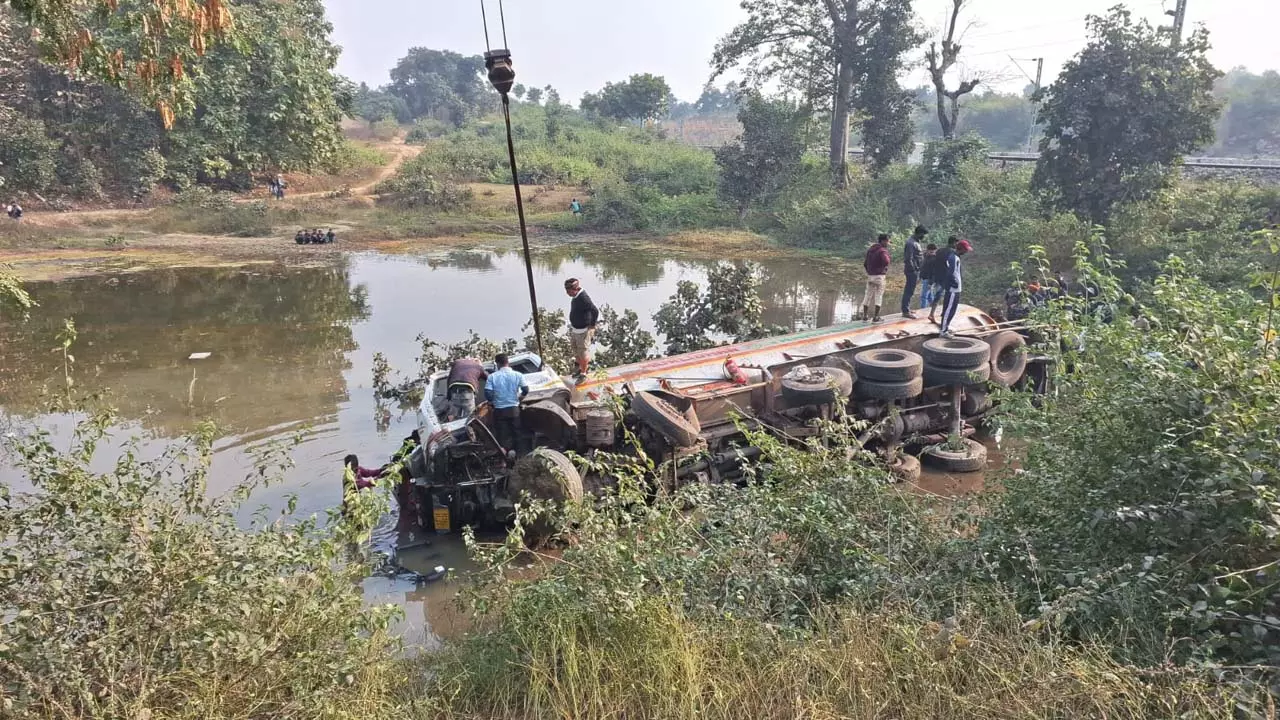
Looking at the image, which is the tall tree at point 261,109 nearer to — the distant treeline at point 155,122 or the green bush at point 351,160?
the distant treeline at point 155,122

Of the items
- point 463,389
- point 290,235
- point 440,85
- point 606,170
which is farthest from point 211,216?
point 440,85

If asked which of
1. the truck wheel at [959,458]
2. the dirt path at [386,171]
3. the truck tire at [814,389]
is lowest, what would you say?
the truck wheel at [959,458]

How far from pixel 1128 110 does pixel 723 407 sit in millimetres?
16164

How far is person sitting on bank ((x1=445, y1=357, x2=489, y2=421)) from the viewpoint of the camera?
339 inches

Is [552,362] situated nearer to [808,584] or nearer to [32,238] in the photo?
[808,584]

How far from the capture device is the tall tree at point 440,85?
253 ft

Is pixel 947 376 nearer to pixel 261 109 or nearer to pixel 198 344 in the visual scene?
pixel 198 344

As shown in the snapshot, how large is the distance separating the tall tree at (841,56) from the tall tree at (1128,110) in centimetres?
1199

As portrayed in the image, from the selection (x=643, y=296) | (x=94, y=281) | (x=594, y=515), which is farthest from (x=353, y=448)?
(x=94, y=281)

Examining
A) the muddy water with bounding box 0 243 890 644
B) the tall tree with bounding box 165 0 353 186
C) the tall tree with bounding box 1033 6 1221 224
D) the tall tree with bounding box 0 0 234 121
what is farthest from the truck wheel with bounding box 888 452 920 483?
the tall tree with bounding box 165 0 353 186

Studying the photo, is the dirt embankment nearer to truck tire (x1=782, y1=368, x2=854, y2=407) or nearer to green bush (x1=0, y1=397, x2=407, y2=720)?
truck tire (x1=782, y1=368, x2=854, y2=407)

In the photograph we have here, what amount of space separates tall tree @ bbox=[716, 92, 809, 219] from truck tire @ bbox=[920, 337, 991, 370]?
22855 millimetres

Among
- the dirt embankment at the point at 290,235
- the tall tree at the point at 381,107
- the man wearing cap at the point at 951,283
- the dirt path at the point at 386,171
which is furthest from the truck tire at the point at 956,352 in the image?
the tall tree at the point at 381,107

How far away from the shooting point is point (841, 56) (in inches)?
1224
